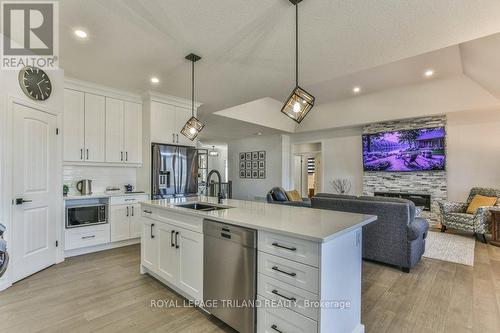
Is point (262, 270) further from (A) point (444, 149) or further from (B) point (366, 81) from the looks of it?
(A) point (444, 149)

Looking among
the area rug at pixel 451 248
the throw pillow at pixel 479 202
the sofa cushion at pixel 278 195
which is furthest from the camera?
the sofa cushion at pixel 278 195

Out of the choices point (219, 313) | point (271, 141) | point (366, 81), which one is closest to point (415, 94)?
point (366, 81)

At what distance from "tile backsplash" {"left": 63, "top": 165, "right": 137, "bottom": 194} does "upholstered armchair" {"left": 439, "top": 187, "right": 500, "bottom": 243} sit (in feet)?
20.9

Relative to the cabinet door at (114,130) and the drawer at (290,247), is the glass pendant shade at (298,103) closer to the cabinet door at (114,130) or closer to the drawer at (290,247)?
the drawer at (290,247)

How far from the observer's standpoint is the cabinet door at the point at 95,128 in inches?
158

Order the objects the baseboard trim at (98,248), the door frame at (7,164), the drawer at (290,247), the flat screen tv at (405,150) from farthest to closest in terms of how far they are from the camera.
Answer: the flat screen tv at (405,150) < the baseboard trim at (98,248) < the door frame at (7,164) < the drawer at (290,247)

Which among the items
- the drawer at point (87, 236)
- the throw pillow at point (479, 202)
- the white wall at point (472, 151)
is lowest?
the drawer at point (87, 236)

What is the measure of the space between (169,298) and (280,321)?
1.38 meters

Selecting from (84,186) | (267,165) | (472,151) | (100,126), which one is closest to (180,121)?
(100,126)

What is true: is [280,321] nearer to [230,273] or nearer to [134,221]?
[230,273]

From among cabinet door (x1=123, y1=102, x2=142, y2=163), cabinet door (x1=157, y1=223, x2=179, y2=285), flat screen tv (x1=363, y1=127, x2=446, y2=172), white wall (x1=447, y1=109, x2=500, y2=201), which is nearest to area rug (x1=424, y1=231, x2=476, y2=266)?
white wall (x1=447, y1=109, x2=500, y2=201)

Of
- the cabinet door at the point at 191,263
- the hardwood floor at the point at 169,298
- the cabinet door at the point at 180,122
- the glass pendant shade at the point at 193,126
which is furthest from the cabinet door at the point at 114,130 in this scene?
the cabinet door at the point at 191,263

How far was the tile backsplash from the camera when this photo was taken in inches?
160

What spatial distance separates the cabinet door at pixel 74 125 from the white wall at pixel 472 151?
771 cm
